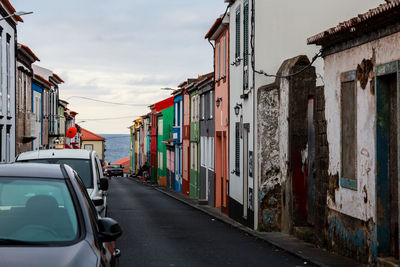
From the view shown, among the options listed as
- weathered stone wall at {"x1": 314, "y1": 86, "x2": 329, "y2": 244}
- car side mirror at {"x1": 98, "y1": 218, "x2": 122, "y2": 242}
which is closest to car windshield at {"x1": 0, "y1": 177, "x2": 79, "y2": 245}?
car side mirror at {"x1": 98, "y1": 218, "x2": 122, "y2": 242}

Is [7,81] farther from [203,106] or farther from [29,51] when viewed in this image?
[203,106]

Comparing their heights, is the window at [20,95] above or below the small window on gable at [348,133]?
above

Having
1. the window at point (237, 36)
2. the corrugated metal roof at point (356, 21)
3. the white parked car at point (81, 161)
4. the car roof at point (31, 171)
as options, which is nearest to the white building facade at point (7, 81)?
the window at point (237, 36)

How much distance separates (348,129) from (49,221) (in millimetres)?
8652

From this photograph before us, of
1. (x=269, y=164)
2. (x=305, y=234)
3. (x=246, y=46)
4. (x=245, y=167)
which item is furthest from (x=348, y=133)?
(x=246, y=46)

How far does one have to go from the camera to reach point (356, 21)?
1194cm

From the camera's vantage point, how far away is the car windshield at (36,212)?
544cm

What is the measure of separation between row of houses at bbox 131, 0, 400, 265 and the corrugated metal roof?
0.03 meters

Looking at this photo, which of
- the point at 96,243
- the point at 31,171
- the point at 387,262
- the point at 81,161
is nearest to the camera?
the point at 96,243

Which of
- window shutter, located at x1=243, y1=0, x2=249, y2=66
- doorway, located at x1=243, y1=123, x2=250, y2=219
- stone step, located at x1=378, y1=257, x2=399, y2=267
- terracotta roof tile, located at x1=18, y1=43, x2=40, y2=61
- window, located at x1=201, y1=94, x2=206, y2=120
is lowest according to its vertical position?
stone step, located at x1=378, y1=257, x2=399, y2=267

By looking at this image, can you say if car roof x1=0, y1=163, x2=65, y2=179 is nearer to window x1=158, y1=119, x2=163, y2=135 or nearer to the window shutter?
the window shutter

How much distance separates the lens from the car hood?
15.8 ft

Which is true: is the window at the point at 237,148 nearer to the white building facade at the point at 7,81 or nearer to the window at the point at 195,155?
the white building facade at the point at 7,81

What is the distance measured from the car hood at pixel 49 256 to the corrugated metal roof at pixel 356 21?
6695mm
